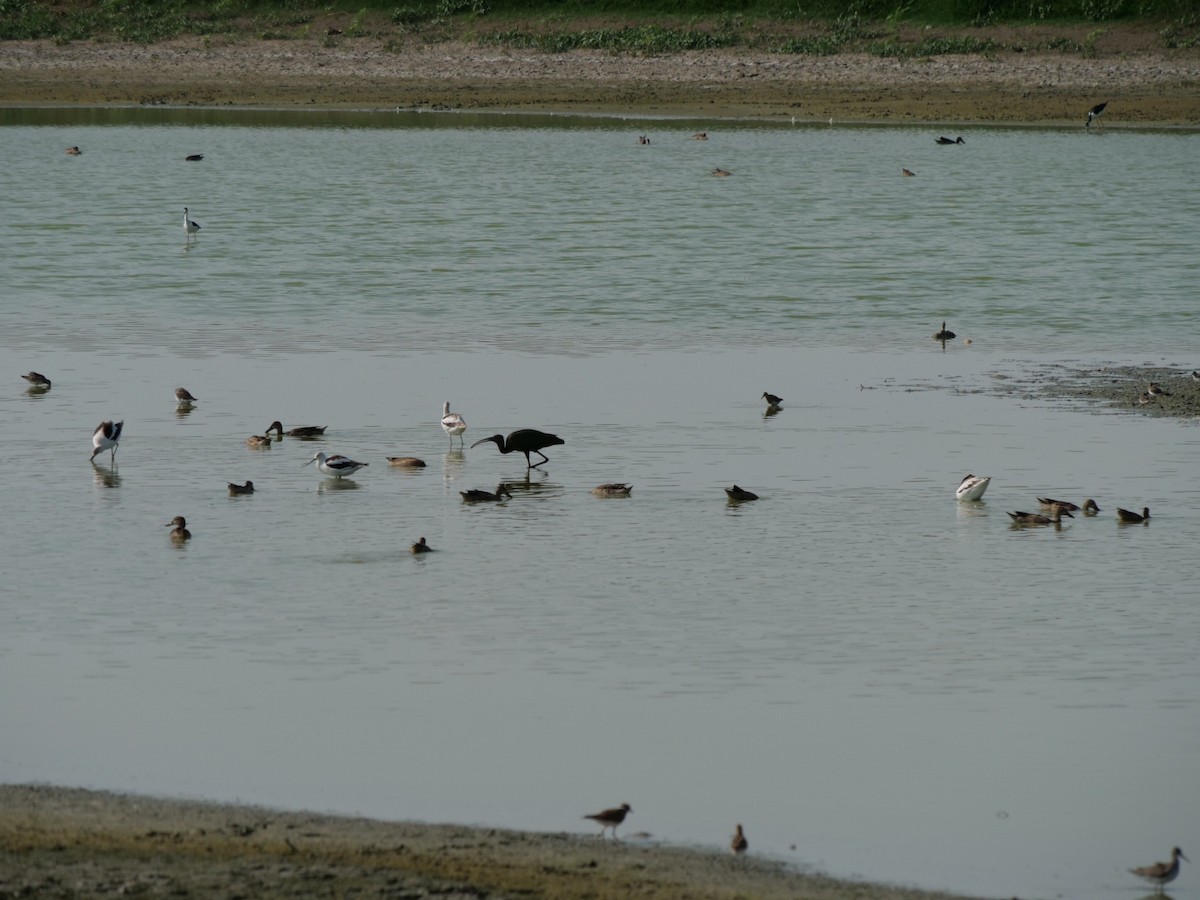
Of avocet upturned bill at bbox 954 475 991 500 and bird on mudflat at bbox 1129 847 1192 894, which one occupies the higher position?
avocet upturned bill at bbox 954 475 991 500

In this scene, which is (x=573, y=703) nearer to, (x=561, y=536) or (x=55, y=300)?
(x=561, y=536)

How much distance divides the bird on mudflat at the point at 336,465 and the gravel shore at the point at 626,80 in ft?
126

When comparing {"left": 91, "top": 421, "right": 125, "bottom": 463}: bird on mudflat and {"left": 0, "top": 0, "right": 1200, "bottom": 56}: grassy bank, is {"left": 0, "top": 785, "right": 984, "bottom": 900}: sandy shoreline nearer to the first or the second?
{"left": 91, "top": 421, "right": 125, "bottom": 463}: bird on mudflat

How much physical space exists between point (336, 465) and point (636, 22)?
165ft

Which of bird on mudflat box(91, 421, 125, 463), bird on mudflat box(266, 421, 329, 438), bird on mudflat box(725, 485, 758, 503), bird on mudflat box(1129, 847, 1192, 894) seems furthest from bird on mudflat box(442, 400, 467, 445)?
bird on mudflat box(1129, 847, 1192, 894)

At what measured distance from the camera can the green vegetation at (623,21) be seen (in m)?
60.6

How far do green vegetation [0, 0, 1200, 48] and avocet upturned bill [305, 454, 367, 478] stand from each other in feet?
149

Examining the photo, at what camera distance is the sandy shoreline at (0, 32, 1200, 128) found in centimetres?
5412

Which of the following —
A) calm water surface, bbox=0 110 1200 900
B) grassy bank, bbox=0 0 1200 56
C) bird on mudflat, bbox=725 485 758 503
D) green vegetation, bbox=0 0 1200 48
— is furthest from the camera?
green vegetation, bbox=0 0 1200 48

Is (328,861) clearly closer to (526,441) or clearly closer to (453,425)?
(526,441)

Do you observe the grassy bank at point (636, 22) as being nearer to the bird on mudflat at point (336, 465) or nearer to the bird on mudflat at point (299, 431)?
the bird on mudflat at point (299, 431)

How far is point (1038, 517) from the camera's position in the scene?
49.3ft

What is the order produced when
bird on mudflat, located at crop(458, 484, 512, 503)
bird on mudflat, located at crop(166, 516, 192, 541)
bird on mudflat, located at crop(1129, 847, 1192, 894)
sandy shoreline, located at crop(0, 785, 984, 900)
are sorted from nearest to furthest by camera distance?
sandy shoreline, located at crop(0, 785, 984, 900) < bird on mudflat, located at crop(1129, 847, 1192, 894) < bird on mudflat, located at crop(166, 516, 192, 541) < bird on mudflat, located at crop(458, 484, 512, 503)

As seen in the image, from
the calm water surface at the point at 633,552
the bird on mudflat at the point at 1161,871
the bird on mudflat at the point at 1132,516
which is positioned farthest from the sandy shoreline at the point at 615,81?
the bird on mudflat at the point at 1161,871
